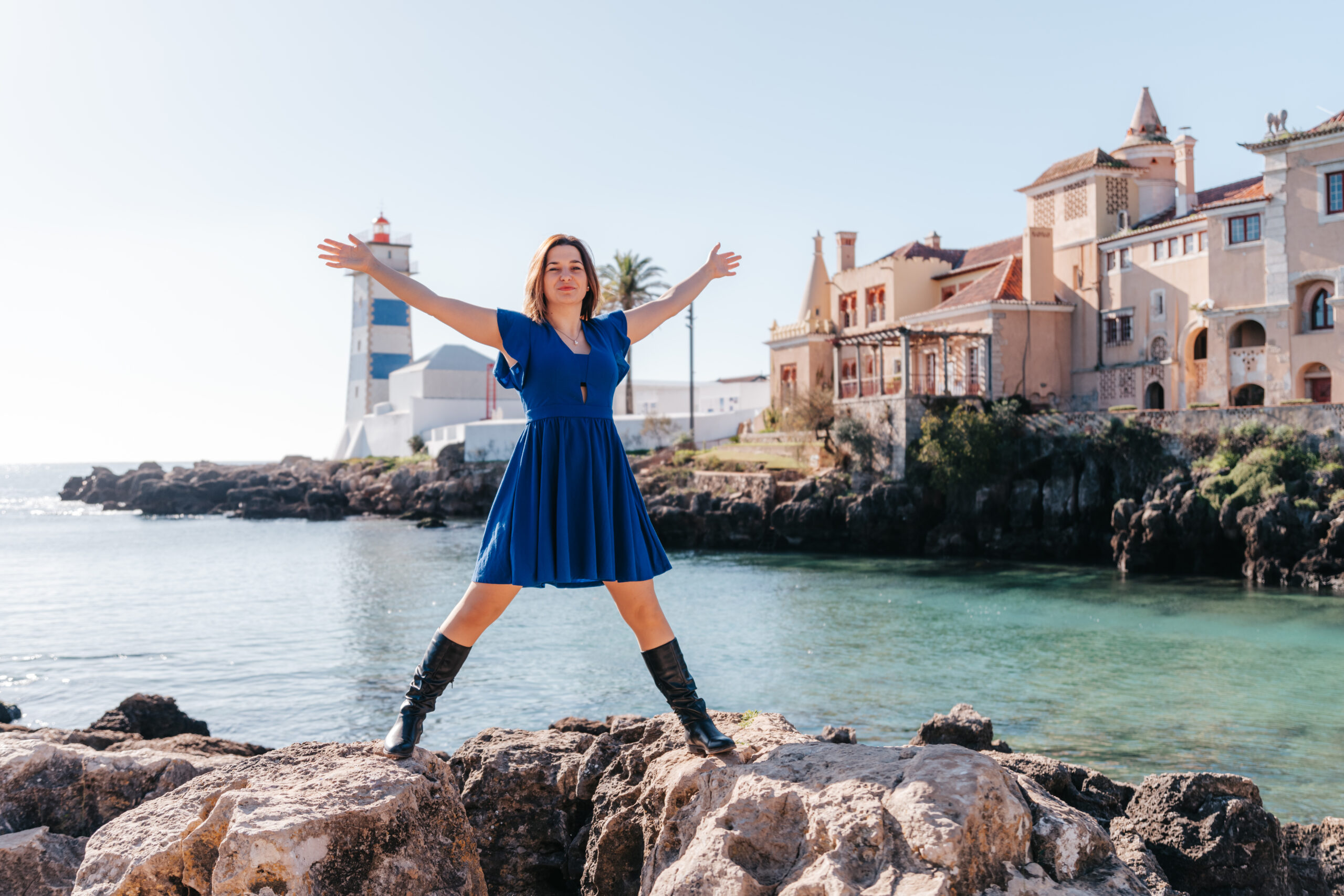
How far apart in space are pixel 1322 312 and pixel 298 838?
35376 millimetres

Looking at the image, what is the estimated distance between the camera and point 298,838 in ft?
11.0

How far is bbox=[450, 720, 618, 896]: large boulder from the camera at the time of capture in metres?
4.88

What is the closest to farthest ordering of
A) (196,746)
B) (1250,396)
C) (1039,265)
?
(196,746)
(1250,396)
(1039,265)

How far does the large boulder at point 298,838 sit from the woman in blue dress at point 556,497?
0.29 m

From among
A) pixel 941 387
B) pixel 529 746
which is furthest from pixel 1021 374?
pixel 529 746

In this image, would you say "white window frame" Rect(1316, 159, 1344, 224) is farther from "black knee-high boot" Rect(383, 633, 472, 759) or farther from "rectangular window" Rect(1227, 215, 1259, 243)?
"black knee-high boot" Rect(383, 633, 472, 759)

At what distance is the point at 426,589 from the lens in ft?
92.9

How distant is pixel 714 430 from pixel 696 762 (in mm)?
50691

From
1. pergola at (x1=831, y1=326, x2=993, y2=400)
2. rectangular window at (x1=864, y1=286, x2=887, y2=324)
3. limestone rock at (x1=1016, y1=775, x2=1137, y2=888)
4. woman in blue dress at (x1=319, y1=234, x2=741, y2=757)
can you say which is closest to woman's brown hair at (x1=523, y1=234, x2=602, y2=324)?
woman in blue dress at (x1=319, y1=234, x2=741, y2=757)

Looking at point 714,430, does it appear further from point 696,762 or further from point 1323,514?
point 696,762

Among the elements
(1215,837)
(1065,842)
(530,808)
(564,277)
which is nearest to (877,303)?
(1215,837)

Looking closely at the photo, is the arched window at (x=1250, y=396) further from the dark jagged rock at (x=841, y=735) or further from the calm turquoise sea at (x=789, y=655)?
the dark jagged rock at (x=841, y=735)

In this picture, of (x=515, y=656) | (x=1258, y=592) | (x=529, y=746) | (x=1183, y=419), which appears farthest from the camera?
(x=1183, y=419)

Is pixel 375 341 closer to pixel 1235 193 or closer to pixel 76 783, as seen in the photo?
pixel 1235 193
